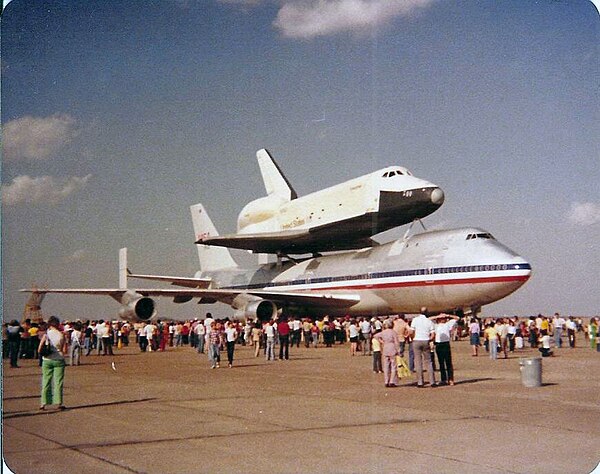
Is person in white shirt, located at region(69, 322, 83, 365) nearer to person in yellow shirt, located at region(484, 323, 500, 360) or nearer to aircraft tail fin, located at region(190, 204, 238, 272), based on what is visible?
person in yellow shirt, located at region(484, 323, 500, 360)

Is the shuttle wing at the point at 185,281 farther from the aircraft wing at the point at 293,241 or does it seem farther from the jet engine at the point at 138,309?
the jet engine at the point at 138,309

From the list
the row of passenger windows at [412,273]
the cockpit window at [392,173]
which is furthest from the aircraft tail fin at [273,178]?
the cockpit window at [392,173]

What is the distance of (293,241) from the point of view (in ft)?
139

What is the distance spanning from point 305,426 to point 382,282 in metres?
24.2

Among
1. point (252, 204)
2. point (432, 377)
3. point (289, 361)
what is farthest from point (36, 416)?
point (252, 204)

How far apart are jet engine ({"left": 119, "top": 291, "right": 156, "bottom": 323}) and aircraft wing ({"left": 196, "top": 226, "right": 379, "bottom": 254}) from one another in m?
8.11

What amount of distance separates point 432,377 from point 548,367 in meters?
6.08

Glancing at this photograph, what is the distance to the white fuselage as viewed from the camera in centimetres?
2895

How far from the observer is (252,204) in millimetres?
48031

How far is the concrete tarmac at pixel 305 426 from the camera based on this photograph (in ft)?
24.4

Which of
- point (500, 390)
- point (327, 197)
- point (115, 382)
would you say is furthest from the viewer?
point (327, 197)

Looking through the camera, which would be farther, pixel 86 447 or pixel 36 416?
pixel 36 416

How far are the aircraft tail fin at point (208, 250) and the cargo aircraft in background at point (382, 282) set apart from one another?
926 centimetres

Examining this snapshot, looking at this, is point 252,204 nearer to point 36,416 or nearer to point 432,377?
point 432,377
